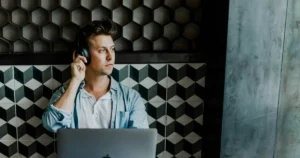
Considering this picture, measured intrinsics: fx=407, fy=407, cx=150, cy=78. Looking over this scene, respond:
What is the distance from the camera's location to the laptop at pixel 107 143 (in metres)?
1.73

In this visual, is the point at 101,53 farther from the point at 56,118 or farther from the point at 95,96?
the point at 56,118

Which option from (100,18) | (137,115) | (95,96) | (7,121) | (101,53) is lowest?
(7,121)

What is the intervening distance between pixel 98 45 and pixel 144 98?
57 centimetres

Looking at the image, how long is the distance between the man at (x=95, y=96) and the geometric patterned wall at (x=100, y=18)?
0.28 metres

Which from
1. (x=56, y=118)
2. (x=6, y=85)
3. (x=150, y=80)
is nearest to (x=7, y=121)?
(x=6, y=85)

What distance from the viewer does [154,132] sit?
177 centimetres

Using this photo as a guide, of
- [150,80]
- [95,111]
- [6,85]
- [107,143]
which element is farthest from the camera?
[150,80]

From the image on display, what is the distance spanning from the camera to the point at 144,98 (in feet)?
8.58

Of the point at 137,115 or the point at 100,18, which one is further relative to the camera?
the point at 100,18

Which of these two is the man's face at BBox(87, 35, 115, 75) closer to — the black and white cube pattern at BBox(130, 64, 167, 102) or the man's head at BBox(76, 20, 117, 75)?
the man's head at BBox(76, 20, 117, 75)

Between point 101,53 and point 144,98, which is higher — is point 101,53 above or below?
above

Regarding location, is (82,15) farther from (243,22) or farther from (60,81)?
(243,22)

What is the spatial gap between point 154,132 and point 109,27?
0.73 meters

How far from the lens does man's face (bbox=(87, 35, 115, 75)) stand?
2.20 m
